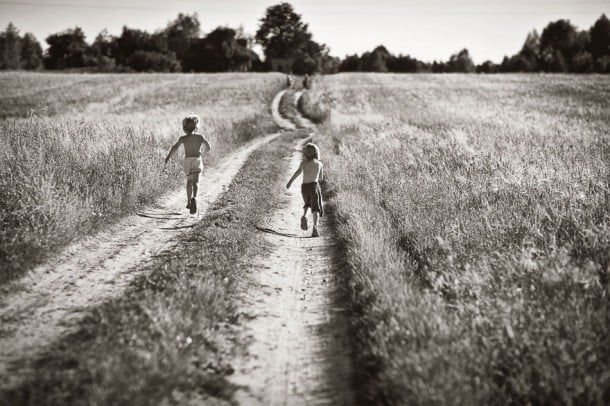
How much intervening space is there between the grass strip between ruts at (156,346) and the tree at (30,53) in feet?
374

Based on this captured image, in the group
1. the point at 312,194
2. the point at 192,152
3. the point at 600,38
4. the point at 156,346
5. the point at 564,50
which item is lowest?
the point at 156,346

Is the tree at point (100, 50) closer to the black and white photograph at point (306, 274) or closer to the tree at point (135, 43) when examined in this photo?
the tree at point (135, 43)

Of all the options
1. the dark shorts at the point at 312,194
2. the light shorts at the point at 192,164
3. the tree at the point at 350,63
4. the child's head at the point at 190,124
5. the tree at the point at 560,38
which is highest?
the tree at the point at 560,38

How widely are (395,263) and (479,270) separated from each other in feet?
3.49

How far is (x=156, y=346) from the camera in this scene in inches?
136

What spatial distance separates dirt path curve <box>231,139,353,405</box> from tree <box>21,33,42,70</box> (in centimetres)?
11392

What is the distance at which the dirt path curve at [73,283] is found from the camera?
3.75 metres

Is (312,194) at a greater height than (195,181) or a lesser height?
lesser

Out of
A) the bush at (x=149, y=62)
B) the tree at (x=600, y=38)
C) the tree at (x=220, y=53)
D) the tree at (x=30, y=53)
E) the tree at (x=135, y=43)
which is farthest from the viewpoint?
the tree at (x=30, y=53)

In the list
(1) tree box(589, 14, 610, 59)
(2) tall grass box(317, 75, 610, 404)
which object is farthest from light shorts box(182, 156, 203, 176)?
(1) tree box(589, 14, 610, 59)

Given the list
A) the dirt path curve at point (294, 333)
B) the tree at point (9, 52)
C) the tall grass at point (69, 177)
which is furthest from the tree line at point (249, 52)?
the dirt path curve at point (294, 333)

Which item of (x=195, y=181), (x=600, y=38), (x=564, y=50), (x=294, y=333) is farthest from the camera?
(x=564, y=50)

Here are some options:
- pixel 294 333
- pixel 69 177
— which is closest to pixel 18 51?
pixel 69 177

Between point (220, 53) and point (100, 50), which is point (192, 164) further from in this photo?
point (100, 50)
